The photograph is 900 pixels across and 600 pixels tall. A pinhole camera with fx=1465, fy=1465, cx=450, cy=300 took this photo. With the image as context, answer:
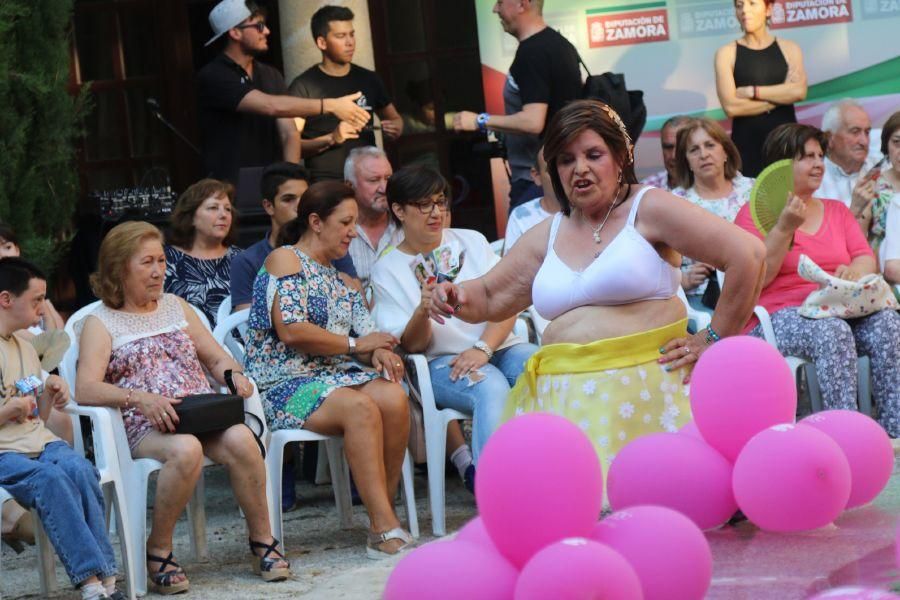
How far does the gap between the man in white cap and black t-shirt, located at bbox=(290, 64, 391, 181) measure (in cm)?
13

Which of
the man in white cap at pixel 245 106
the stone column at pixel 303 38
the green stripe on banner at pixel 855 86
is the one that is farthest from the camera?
the stone column at pixel 303 38

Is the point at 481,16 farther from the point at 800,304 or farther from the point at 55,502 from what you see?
the point at 55,502

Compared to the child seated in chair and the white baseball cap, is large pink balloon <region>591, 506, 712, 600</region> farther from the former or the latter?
the white baseball cap

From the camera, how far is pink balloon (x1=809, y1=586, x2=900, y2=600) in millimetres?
2256

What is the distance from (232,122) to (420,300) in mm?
2042

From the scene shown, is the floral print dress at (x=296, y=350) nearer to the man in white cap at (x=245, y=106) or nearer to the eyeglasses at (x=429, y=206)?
the eyeglasses at (x=429, y=206)

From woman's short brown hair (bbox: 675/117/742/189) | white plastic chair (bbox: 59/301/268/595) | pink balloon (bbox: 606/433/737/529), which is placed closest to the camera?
pink balloon (bbox: 606/433/737/529)

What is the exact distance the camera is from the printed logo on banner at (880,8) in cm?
803

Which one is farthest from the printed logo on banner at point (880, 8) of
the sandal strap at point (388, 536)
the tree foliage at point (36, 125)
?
the sandal strap at point (388, 536)

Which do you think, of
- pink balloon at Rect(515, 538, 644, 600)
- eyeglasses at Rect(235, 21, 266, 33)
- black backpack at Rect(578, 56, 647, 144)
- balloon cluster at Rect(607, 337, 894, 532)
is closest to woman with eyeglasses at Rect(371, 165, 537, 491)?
black backpack at Rect(578, 56, 647, 144)

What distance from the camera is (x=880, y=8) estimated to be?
8.05 meters

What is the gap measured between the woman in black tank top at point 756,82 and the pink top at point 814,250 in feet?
3.81

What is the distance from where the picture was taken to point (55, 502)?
4516 millimetres

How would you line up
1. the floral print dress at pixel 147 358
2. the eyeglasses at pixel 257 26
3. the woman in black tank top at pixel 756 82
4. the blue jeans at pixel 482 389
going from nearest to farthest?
the floral print dress at pixel 147 358
the blue jeans at pixel 482 389
the eyeglasses at pixel 257 26
the woman in black tank top at pixel 756 82
